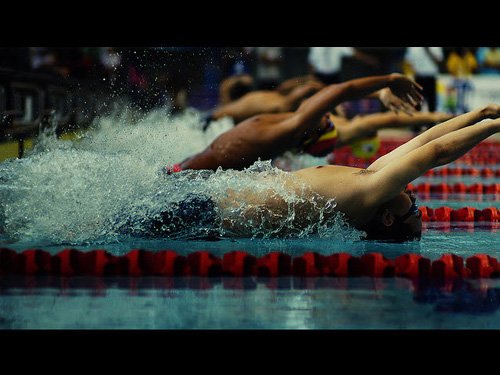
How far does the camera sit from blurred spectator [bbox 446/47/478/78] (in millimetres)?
11234

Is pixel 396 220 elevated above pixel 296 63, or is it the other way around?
pixel 296 63

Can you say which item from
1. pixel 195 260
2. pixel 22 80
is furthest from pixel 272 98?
pixel 195 260

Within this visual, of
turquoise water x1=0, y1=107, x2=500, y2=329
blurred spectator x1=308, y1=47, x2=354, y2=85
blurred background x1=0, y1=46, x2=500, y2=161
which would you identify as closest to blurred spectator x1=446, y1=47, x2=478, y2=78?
blurred background x1=0, y1=46, x2=500, y2=161

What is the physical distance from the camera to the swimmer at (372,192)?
126 inches

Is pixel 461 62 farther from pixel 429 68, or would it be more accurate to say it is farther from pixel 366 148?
pixel 366 148

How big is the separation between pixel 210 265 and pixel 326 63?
7.70m

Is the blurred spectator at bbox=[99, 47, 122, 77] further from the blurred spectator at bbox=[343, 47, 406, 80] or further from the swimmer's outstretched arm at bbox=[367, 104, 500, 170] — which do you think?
the swimmer's outstretched arm at bbox=[367, 104, 500, 170]

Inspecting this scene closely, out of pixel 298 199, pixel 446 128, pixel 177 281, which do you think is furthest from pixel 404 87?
pixel 177 281

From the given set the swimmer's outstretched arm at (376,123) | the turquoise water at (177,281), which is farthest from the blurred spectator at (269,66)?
the turquoise water at (177,281)

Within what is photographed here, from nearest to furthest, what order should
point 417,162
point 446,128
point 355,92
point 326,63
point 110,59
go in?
point 417,162 → point 446,128 → point 355,92 → point 110,59 → point 326,63

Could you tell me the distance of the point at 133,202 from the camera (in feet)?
10.9

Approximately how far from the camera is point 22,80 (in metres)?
7.15

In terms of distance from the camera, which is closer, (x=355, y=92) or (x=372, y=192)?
(x=372, y=192)
